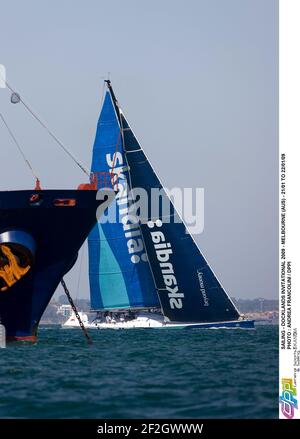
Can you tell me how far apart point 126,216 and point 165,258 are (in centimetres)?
600

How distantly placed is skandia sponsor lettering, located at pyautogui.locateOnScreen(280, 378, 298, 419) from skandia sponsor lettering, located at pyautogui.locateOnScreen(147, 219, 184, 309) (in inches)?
2154

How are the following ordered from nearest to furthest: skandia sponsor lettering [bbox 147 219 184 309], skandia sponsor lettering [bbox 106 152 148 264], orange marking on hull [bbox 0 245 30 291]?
orange marking on hull [bbox 0 245 30 291], skandia sponsor lettering [bbox 147 219 184 309], skandia sponsor lettering [bbox 106 152 148 264]

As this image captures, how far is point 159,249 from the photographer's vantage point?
240 feet

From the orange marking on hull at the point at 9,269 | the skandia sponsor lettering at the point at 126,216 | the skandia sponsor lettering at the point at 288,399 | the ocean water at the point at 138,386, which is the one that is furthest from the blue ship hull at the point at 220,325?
the skandia sponsor lettering at the point at 288,399

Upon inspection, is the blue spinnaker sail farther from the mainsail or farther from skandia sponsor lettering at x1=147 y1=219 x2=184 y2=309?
skandia sponsor lettering at x1=147 y1=219 x2=184 y2=309

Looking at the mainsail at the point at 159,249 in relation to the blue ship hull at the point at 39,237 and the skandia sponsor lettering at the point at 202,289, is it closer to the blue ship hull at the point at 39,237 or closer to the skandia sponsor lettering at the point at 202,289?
the skandia sponsor lettering at the point at 202,289

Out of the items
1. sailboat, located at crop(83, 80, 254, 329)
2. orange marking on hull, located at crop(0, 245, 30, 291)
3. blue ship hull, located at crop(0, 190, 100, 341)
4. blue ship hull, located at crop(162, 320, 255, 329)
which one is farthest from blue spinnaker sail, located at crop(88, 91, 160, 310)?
orange marking on hull, located at crop(0, 245, 30, 291)

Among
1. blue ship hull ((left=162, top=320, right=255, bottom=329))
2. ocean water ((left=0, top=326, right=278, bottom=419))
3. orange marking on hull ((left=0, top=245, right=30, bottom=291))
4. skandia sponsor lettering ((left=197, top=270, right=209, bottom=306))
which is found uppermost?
skandia sponsor lettering ((left=197, top=270, right=209, bottom=306))

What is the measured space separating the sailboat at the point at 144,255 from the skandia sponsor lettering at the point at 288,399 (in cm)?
5425

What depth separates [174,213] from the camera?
72.1 meters

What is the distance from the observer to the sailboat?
238 feet

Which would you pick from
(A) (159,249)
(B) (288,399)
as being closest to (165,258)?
(A) (159,249)

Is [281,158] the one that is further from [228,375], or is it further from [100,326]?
[100,326]
